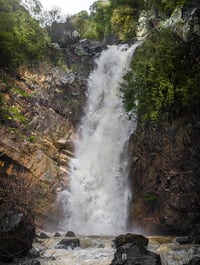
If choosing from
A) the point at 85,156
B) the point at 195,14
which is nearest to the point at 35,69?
the point at 85,156

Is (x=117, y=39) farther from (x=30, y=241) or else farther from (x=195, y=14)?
A: (x=30, y=241)

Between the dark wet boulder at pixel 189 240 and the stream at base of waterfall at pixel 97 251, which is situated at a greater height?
the dark wet boulder at pixel 189 240

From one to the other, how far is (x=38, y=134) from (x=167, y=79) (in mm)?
6744

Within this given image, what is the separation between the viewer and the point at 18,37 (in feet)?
54.9

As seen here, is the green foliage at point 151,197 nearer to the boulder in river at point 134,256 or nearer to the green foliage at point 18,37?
the boulder in river at point 134,256

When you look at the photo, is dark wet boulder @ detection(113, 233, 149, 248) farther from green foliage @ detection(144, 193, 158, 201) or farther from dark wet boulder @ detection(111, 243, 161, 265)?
green foliage @ detection(144, 193, 158, 201)

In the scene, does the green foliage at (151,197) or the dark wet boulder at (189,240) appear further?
the green foliage at (151,197)

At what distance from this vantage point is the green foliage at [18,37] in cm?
1599

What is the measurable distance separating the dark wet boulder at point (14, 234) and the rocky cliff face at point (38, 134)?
2.65 feet

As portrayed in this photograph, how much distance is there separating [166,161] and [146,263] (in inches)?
224

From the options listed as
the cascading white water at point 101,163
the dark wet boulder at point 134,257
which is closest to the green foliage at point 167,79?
the cascading white water at point 101,163

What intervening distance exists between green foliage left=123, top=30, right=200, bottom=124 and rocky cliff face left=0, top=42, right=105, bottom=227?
4811 mm

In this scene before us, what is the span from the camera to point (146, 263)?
25.6 feet

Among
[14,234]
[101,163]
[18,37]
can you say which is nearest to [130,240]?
[14,234]
